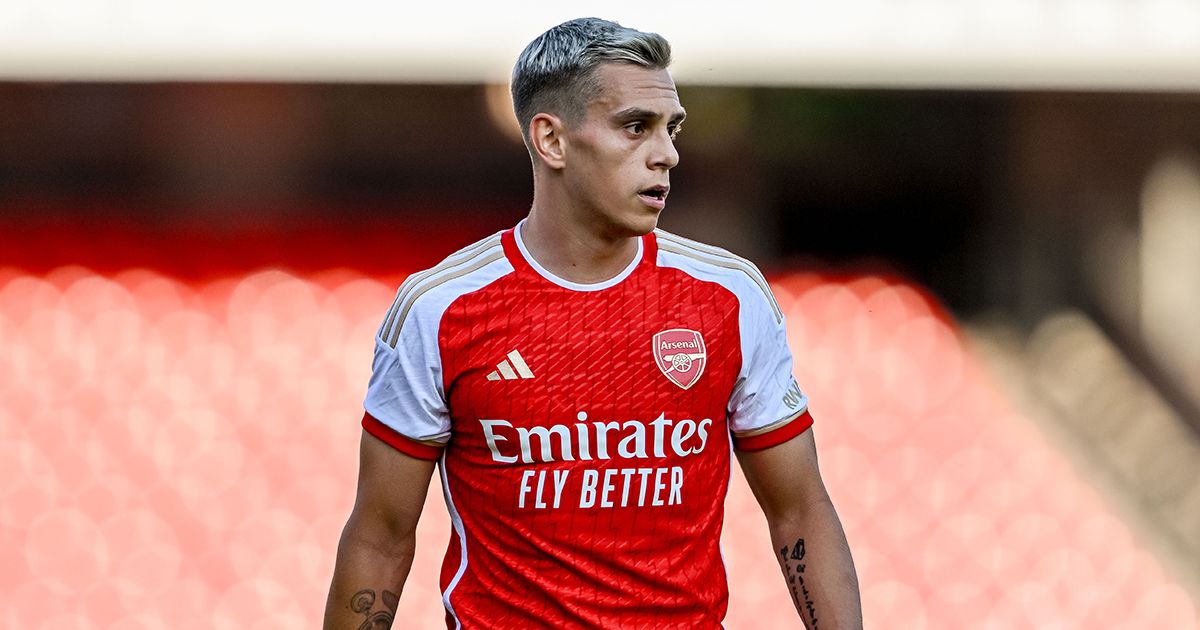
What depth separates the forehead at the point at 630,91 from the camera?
2141mm

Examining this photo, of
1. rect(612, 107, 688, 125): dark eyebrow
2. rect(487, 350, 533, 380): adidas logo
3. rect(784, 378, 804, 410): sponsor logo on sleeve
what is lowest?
rect(784, 378, 804, 410): sponsor logo on sleeve

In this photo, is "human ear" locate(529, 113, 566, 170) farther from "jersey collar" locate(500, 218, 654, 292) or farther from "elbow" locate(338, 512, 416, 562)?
"elbow" locate(338, 512, 416, 562)

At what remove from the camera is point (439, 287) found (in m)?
2.19

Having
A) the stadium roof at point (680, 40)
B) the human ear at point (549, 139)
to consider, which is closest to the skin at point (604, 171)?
the human ear at point (549, 139)

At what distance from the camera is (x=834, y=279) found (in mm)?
8914

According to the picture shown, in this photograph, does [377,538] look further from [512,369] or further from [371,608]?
[512,369]

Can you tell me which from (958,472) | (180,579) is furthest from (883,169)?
(180,579)

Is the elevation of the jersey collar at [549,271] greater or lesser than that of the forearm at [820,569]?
greater

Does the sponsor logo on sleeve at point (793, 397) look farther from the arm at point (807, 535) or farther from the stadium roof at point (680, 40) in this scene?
the stadium roof at point (680, 40)

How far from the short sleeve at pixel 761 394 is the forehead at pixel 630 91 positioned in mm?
338

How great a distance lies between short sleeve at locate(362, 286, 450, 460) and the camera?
2.16 meters

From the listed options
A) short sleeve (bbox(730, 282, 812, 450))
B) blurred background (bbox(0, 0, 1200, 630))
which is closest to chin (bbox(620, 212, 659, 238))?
short sleeve (bbox(730, 282, 812, 450))

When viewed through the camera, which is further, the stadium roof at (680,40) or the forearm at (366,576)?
the stadium roof at (680,40)

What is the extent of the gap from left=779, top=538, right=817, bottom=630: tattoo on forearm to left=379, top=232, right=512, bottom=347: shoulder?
2.05ft
